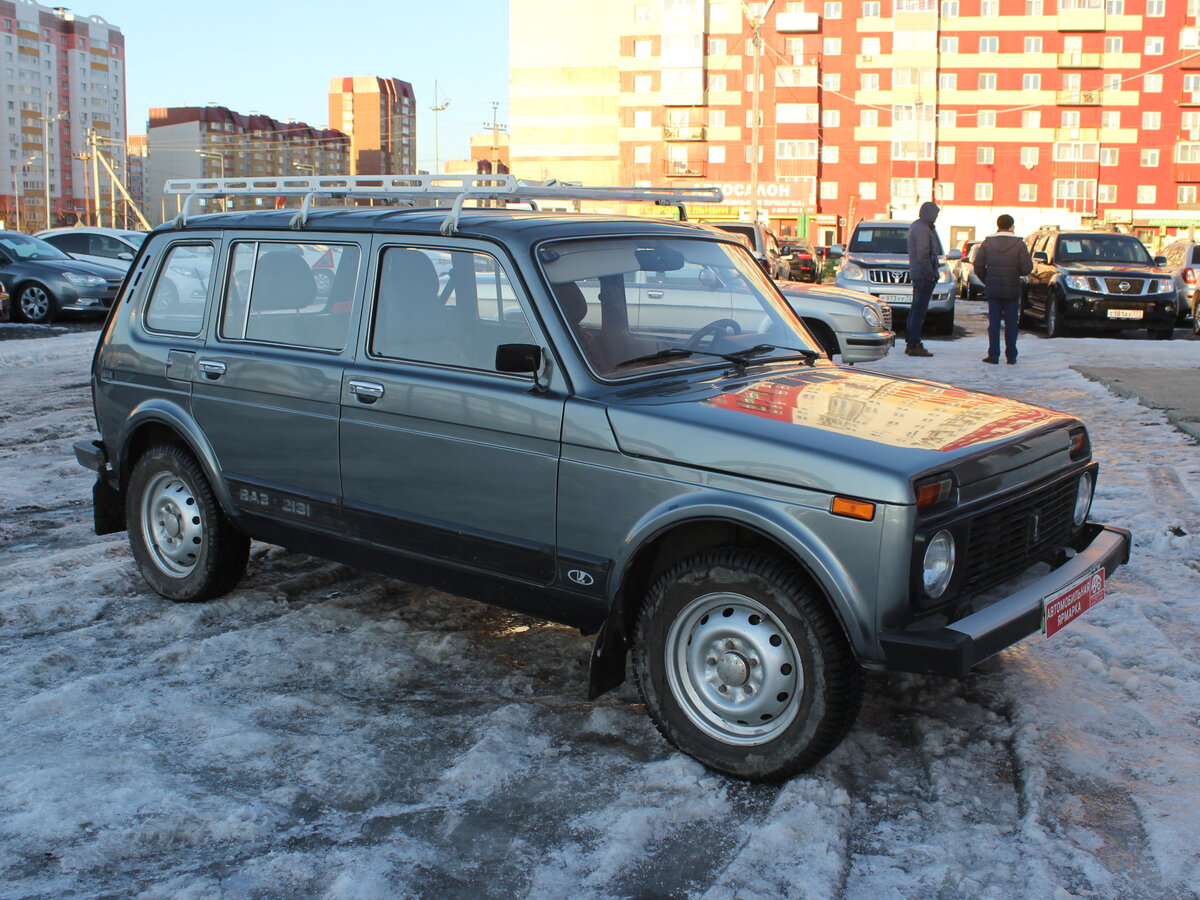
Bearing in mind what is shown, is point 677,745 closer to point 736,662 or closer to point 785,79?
point 736,662

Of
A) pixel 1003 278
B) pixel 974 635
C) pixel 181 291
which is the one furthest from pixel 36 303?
pixel 974 635

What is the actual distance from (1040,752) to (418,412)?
2.50m

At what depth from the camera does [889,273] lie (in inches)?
740

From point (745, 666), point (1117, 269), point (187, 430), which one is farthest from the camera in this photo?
point (1117, 269)

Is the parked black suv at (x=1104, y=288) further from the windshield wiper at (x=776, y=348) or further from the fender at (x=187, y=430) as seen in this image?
the fender at (x=187, y=430)

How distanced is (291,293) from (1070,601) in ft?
10.9

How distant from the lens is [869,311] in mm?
12242

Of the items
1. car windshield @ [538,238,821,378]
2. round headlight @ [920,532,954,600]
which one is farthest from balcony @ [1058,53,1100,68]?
round headlight @ [920,532,954,600]

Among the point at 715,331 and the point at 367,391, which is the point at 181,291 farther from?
the point at 715,331

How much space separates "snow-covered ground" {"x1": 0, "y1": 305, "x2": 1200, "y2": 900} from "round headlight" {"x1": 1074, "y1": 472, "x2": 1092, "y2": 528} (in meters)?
0.62

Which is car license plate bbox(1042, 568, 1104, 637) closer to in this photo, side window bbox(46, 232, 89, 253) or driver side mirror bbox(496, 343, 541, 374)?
driver side mirror bbox(496, 343, 541, 374)

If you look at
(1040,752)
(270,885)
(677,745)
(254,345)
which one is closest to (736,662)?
(677,745)

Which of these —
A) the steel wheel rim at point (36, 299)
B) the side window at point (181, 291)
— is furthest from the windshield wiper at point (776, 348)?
the steel wheel rim at point (36, 299)

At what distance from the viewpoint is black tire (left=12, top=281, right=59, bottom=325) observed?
20156 mm
